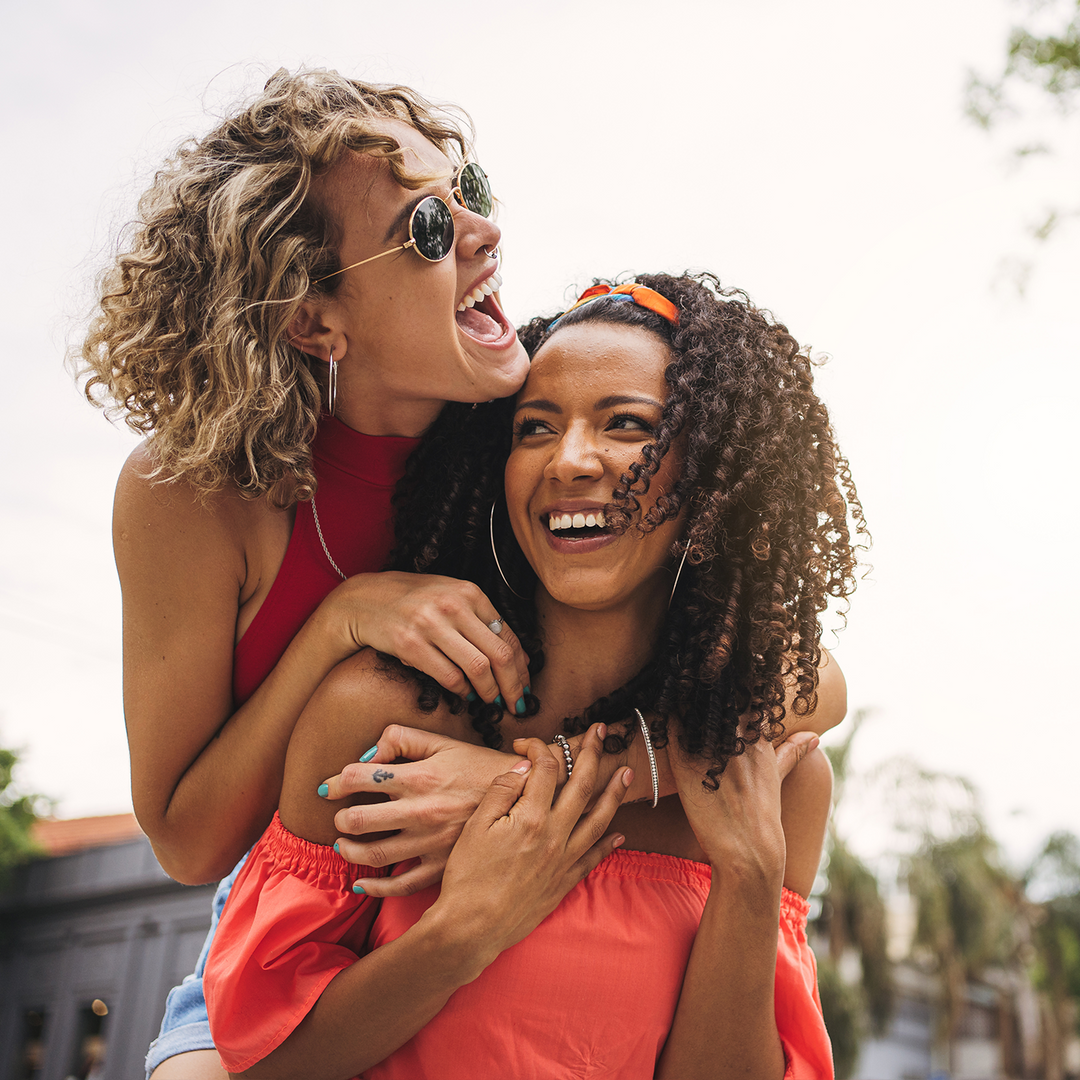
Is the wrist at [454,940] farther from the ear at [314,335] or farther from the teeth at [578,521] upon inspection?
the ear at [314,335]

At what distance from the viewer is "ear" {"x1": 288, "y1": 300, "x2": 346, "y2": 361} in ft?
9.08

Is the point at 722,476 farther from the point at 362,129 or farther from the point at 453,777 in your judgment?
the point at 362,129

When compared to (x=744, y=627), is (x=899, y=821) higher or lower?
lower

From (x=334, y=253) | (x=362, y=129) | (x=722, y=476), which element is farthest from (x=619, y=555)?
(x=362, y=129)

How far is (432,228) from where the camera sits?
268 centimetres

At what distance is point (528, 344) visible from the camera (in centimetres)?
321

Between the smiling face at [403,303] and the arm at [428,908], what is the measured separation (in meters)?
0.91

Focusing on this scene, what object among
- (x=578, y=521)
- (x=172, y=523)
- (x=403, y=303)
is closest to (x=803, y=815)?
(x=578, y=521)

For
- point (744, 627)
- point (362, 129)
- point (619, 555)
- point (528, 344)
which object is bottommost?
point (744, 627)

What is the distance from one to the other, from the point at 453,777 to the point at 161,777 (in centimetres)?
91

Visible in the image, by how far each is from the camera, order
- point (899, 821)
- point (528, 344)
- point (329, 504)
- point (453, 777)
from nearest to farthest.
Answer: point (453, 777) → point (329, 504) → point (528, 344) → point (899, 821)

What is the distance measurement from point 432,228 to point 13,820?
21943 millimetres

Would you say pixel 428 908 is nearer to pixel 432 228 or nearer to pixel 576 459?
pixel 576 459

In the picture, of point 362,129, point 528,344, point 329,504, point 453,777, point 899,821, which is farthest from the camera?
point 899,821
